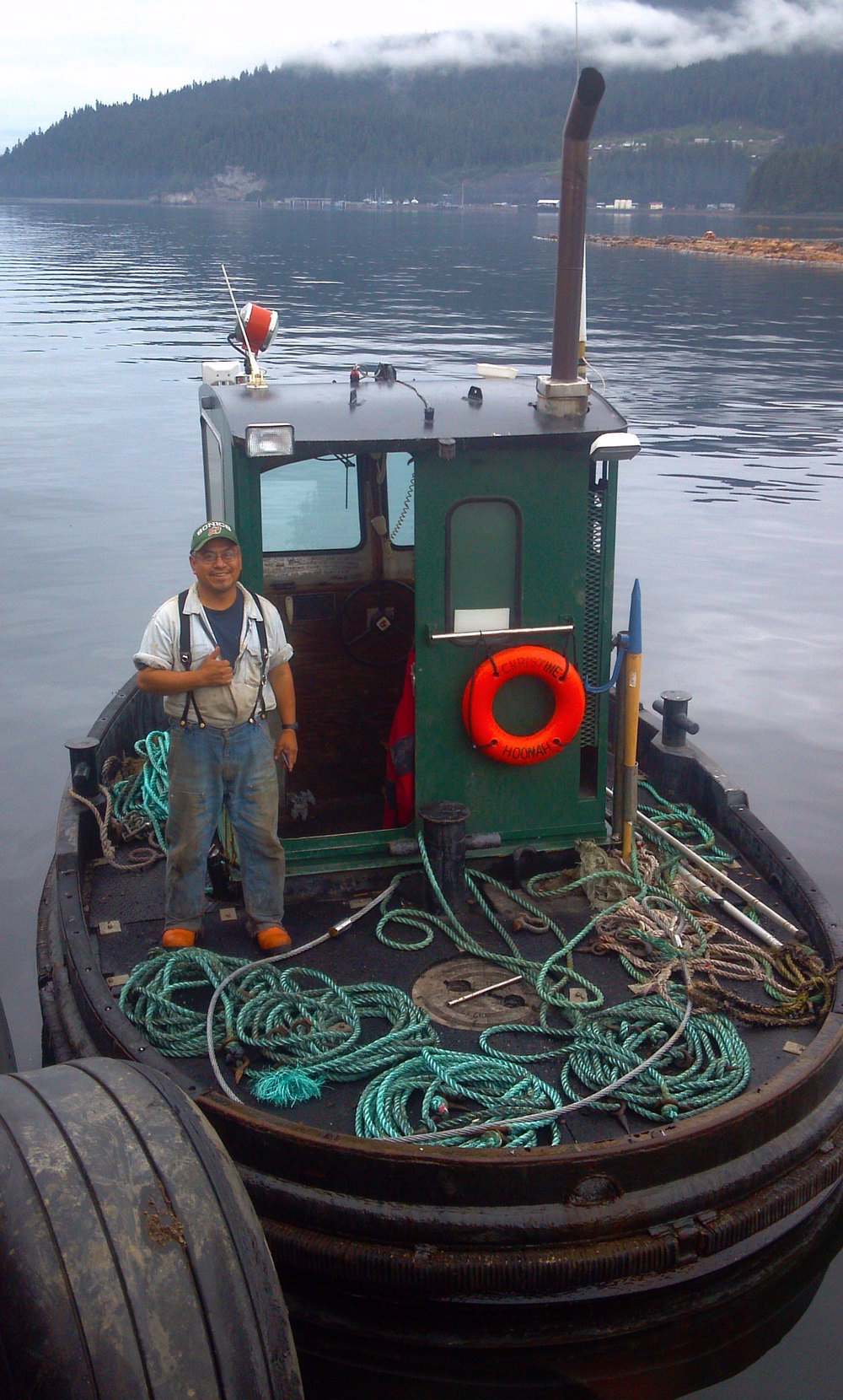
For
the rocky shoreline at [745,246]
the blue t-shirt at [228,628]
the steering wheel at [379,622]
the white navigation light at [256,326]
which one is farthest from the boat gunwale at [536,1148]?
the rocky shoreline at [745,246]

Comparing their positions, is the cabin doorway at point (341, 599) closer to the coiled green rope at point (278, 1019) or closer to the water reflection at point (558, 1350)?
the coiled green rope at point (278, 1019)

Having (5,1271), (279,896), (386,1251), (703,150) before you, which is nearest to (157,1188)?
(5,1271)

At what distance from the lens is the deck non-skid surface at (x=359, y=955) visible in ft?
15.1

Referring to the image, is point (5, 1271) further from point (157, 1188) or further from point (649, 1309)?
point (649, 1309)

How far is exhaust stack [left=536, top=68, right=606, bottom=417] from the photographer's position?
17.6ft

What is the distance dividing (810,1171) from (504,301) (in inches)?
1780

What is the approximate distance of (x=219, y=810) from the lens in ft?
17.6

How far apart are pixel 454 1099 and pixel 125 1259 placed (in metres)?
1.95

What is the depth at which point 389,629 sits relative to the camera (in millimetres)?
6836

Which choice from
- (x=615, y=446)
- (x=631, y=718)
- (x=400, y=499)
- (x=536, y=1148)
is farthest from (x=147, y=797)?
(x=536, y=1148)

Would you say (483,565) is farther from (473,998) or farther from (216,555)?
(473,998)

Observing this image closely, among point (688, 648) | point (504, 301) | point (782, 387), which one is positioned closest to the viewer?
point (688, 648)

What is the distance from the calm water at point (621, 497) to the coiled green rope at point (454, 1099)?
4.56 feet

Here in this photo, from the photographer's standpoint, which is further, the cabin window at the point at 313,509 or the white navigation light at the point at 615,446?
the cabin window at the point at 313,509
